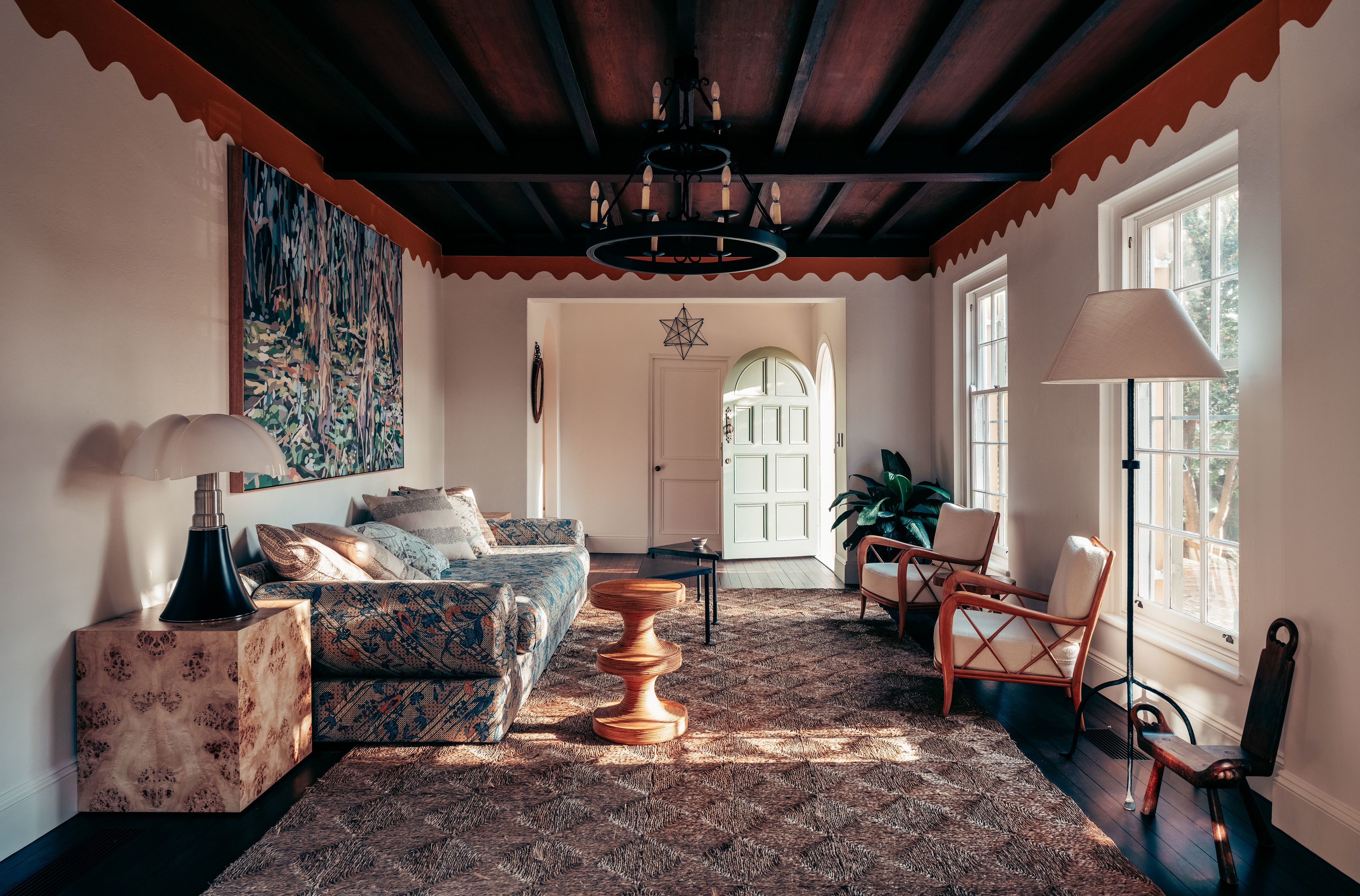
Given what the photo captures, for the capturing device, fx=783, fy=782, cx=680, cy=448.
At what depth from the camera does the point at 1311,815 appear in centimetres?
235

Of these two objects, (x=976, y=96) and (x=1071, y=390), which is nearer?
(x=976, y=96)

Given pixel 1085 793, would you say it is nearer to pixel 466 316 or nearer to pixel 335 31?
pixel 335 31

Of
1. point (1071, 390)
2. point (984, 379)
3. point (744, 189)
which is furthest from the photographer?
point (984, 379)

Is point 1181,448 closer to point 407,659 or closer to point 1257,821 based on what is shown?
point 1257,821

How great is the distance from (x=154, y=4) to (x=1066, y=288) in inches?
166

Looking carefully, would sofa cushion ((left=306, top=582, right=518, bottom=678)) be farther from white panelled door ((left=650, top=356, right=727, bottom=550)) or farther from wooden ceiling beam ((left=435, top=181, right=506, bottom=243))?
white panelled door ((left=650, top=356, right=727, bottom=550))

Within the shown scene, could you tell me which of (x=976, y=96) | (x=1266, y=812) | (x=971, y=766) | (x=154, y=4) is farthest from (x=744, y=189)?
(x=1266, y=812)

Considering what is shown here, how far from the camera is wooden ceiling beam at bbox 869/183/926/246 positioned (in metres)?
5.21

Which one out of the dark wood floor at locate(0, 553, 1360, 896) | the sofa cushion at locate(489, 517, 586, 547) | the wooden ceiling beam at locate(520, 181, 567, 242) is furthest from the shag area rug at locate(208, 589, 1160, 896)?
the wooden ceiling beam at locate(520, 181, 567, 242)

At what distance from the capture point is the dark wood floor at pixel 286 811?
2156 millimetres

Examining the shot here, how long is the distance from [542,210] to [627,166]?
50.7 inches

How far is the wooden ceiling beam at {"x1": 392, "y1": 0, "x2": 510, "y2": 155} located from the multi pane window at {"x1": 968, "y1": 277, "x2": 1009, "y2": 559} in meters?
3.26

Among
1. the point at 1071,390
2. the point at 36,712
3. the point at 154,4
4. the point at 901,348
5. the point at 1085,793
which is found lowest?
the point at 1085,793

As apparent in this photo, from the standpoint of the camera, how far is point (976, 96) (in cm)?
379
